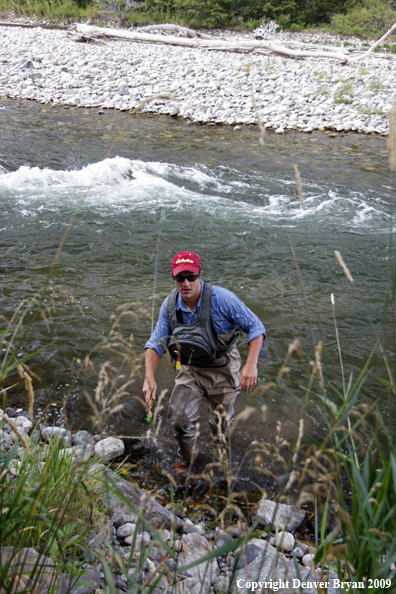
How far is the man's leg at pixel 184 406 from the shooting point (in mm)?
3482

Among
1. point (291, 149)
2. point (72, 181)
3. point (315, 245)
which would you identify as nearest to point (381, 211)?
point (315, 245)

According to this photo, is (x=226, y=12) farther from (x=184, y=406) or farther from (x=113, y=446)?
(x=113, y=446)

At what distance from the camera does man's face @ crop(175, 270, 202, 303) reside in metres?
3.12

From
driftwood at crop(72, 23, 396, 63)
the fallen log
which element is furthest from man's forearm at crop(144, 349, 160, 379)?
the fallen log

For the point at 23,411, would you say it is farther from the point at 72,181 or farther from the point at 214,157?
the point at 214,157

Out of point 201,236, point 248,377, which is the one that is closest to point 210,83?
point 201,236

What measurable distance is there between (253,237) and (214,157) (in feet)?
14.0

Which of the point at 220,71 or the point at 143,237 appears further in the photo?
the point at 220,71

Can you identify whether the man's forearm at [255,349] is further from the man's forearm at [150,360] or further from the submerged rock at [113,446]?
the submerged rock at [113,446]

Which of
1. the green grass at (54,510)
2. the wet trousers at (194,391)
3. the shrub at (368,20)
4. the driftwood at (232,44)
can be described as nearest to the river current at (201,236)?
the wet trousers at (194,391)

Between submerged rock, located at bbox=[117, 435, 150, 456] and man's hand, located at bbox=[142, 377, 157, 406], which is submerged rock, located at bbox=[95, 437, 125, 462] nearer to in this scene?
submerged rock, located at bbox=[117, 435, 150, 456]

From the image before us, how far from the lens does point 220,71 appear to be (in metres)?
16.5

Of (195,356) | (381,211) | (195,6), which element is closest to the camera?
(195,356)

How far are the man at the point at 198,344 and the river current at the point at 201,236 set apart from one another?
0.45m
